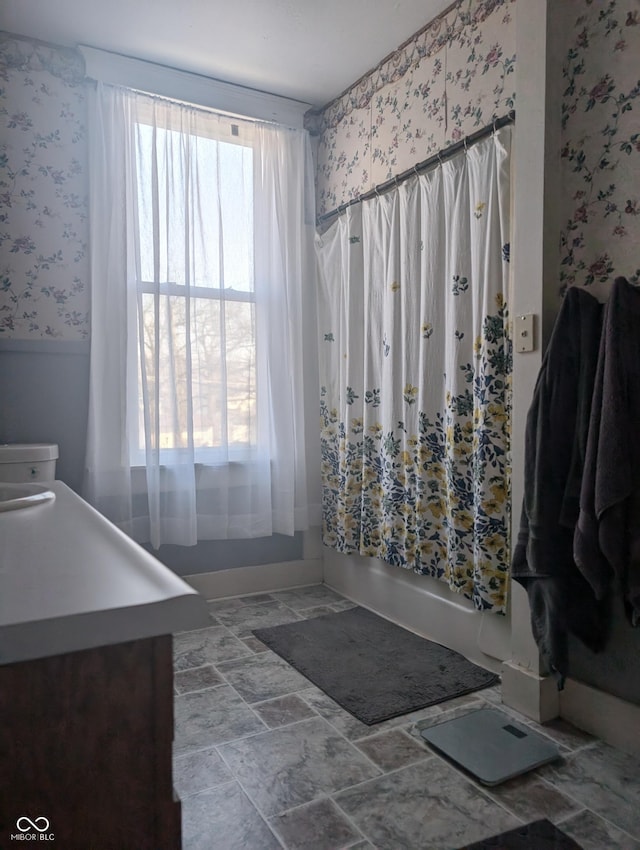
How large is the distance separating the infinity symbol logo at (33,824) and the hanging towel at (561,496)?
1.41 m

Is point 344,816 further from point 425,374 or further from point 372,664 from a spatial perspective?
point 425,374

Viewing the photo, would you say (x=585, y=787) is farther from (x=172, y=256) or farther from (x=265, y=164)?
(x=265, y=164)

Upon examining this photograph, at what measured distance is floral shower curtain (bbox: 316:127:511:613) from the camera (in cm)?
204

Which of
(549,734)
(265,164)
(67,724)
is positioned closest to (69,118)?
(265,164)

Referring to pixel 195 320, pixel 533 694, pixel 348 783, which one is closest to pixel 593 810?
pixel 533 694

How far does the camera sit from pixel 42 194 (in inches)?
102

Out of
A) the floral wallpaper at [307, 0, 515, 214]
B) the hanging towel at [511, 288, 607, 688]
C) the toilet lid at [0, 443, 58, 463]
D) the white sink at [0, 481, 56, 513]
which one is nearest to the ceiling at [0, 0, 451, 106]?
the floral wallpaper at [307, 0, 515, 214]

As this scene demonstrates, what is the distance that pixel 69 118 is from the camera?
263 centimetres

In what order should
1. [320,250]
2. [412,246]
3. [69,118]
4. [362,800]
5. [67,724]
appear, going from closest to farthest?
[67,724] < [362,800] < [412,246] < [69,118] < [320,250]

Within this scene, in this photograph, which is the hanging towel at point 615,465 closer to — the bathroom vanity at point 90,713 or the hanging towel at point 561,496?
the hanging towel at point 561,496

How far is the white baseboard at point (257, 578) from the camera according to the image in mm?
3004

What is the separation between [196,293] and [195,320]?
13cm

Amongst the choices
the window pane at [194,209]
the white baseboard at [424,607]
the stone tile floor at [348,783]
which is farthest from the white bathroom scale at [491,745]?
the window pane at [194,209]

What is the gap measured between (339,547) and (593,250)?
1846mm
